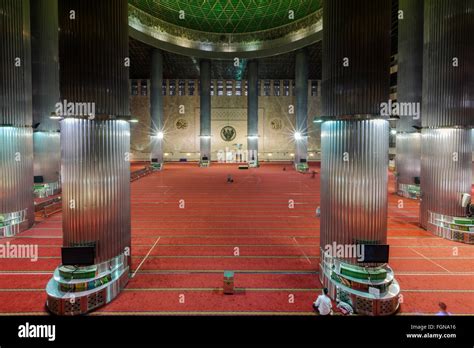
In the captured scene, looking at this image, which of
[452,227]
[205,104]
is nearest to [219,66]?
[205,104]

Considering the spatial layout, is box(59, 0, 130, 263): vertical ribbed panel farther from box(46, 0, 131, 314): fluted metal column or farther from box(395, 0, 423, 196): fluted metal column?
box(395, 0, 423, 196): fluted metal column

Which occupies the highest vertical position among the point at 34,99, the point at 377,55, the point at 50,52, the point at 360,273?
the point at 50,52

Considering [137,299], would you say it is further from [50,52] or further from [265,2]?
[265,2]

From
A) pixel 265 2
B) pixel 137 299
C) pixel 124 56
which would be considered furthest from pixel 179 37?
pixel 137 299

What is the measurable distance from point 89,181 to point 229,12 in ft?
77.9

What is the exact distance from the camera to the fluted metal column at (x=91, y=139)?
4746 millimetres

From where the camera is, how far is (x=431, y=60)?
855 centimetres

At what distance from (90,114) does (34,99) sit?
1170 cm

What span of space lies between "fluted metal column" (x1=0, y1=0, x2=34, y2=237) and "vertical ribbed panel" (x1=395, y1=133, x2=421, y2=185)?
1494cm

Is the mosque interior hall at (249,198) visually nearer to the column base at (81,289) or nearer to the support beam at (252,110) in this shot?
the column base at (81,289)

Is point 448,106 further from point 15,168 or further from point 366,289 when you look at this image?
point 15,168

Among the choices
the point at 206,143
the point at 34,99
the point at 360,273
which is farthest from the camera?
the point at 206,143

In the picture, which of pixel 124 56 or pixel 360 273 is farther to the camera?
pixel 124 56

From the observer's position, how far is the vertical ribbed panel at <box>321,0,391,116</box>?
15.6 feet
